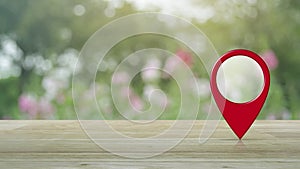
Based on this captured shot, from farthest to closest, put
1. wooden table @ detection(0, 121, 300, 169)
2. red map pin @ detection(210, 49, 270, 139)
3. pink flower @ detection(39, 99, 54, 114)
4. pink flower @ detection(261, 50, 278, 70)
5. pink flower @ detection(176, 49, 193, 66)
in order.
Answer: pink flower @ detection(261, 50, 278, 70), pink flower @ detection(39, 99, 54, 114), pink flower @ detection(176, 49, 193, 66), red map pin @ detection(210, 49, 270, 139), wooden table @ detection(0, 121, 300, 169)

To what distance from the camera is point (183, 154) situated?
90 cm

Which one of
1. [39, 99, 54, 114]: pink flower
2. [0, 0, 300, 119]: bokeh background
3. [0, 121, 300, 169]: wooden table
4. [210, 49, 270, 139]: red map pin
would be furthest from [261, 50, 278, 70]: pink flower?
[210, 49, 270, 139]: red map pin

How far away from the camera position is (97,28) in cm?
273

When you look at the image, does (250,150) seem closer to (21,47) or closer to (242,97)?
(242,97)

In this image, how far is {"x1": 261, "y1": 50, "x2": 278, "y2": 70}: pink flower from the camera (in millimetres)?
2609

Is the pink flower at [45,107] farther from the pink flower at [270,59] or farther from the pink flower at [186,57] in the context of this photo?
the pink flower at [270,59]

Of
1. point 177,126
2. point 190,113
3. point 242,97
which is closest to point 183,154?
point 190,113

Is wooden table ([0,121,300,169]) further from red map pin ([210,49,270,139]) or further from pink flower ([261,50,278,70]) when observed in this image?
pink flower ([261,50,278,70])

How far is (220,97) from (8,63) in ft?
6.07

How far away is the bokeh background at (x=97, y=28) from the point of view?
103 inches

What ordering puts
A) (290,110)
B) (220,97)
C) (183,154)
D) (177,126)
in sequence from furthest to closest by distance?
(290,110) → (177,126) → (220,97) → (183,154)

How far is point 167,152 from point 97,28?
189 cm

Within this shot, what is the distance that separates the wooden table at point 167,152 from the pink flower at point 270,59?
1.33m

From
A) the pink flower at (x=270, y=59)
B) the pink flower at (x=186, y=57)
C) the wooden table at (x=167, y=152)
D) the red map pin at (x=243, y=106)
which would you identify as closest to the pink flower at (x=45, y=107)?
the pink flower at (x=186, y=57)
